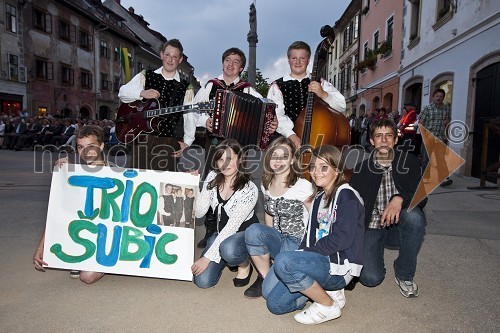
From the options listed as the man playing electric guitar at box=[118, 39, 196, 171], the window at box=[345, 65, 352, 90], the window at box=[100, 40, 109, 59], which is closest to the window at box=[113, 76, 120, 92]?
the window at box=[100, 40, 109, 59]

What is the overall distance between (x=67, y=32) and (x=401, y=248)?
26861 mm

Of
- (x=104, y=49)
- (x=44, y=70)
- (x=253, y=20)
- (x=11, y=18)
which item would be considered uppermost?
(x=104, y=49)

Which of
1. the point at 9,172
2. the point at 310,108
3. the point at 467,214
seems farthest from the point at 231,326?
the point at 9,172

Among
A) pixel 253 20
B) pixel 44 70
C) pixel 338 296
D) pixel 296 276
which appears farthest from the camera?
pixel 44 70

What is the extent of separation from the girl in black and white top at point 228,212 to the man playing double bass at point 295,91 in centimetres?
76

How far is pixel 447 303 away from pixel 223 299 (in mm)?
1600

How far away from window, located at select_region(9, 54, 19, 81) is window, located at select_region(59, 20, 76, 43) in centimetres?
436

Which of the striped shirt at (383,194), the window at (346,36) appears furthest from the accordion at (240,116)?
the window at (346,36)

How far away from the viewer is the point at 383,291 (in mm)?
2828

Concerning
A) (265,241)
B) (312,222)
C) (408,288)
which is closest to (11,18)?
(265,241)

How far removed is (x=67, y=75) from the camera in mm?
24094

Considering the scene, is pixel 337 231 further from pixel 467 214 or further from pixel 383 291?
pixel 467 214

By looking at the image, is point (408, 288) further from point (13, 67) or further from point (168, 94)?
point (13, 67)

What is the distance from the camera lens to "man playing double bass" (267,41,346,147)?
11.6ft
